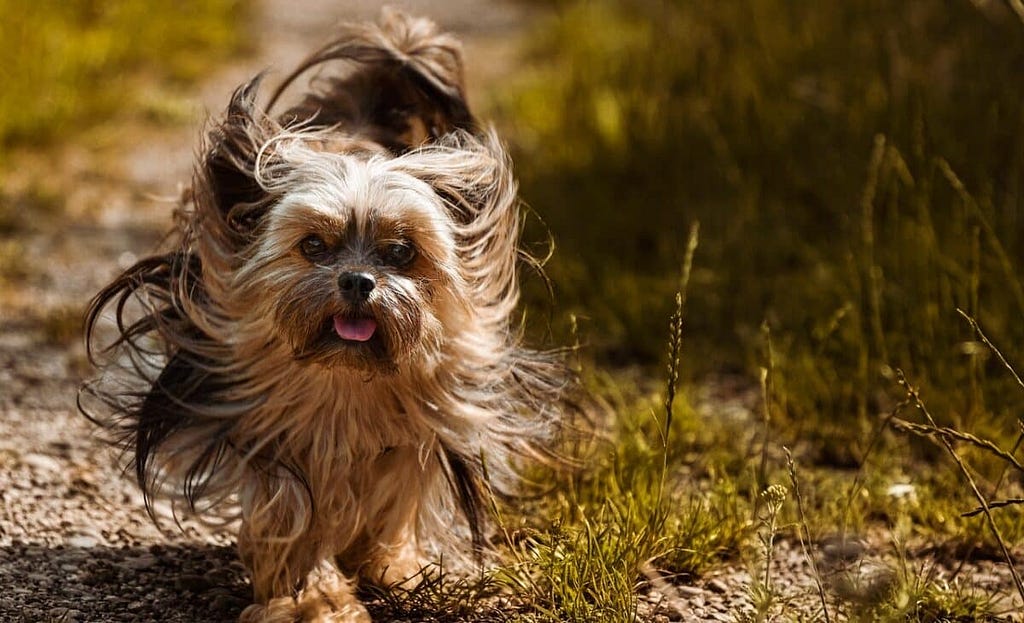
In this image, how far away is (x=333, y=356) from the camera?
2963 mm

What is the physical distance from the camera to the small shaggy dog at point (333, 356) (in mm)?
3004

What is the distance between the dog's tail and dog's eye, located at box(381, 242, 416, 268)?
24.3 inches

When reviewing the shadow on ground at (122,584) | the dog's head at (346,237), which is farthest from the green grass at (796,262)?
the shadow on ground at (122,584)

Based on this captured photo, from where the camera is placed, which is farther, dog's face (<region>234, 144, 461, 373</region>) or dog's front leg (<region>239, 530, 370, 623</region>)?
dog's front leg (<region>239, 530, 370, 623</region>)

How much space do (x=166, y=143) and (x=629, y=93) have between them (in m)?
2.18

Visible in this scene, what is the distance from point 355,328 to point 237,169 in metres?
0.51

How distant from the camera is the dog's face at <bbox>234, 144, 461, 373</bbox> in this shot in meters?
2.94

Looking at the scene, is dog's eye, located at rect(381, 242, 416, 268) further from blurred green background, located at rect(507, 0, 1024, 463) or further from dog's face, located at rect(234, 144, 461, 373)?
blurred green background, located at rect(507, 0, 1024, 463)

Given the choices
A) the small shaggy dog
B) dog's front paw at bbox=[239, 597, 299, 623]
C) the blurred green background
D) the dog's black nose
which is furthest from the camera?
the blurred green background

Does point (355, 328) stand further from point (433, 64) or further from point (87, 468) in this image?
point (87, 468)

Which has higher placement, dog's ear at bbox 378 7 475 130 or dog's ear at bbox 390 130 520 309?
dog's ear at bbox 378 7 475 130

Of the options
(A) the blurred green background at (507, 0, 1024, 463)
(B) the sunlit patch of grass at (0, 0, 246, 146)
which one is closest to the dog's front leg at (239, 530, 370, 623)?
(A) the blurred green background at (507, 0, 1024, 463)

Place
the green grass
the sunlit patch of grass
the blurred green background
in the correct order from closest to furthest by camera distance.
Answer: the green grass
the blurred green background
the sunlit patch of grass

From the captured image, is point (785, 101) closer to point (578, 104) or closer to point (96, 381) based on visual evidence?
point (578, 104)
